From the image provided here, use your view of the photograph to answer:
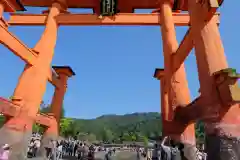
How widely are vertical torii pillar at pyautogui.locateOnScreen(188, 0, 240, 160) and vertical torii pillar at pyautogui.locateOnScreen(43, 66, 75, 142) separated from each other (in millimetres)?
10641

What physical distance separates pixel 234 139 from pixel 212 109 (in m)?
0.88

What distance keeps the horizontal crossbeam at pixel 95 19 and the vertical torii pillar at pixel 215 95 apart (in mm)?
5946

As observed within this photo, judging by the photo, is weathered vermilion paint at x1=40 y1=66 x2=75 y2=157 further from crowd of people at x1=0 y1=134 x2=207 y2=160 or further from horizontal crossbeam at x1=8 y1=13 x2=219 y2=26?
horizontal crossbeam at x1=8 y1=13 x2=219 y2=26

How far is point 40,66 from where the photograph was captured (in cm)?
1131

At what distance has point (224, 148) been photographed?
5148mm

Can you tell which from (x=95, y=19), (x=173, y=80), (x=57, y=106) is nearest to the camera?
(x=173, y=80)

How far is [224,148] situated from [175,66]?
5933 millimetres

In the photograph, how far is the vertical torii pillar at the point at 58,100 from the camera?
13.9 metres

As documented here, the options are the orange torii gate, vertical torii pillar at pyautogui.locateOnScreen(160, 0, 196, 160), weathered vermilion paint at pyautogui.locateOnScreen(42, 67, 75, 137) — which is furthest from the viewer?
weathered vermilion paint at pyautogui.locateOnScreen(42, 67, 75, 137)

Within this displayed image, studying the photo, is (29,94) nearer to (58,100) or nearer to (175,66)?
(58,100)

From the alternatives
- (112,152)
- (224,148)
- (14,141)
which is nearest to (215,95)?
(224,148)

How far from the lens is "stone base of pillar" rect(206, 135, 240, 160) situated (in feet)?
16.7

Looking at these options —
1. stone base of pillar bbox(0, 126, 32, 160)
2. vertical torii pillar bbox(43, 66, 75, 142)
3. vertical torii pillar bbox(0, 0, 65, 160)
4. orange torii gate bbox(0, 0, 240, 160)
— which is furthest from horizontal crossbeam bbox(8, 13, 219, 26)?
stone base of pillar bbox(0, 126, 32, 160)

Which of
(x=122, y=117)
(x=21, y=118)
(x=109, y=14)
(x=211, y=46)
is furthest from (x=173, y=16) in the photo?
(x=122, y=117)
